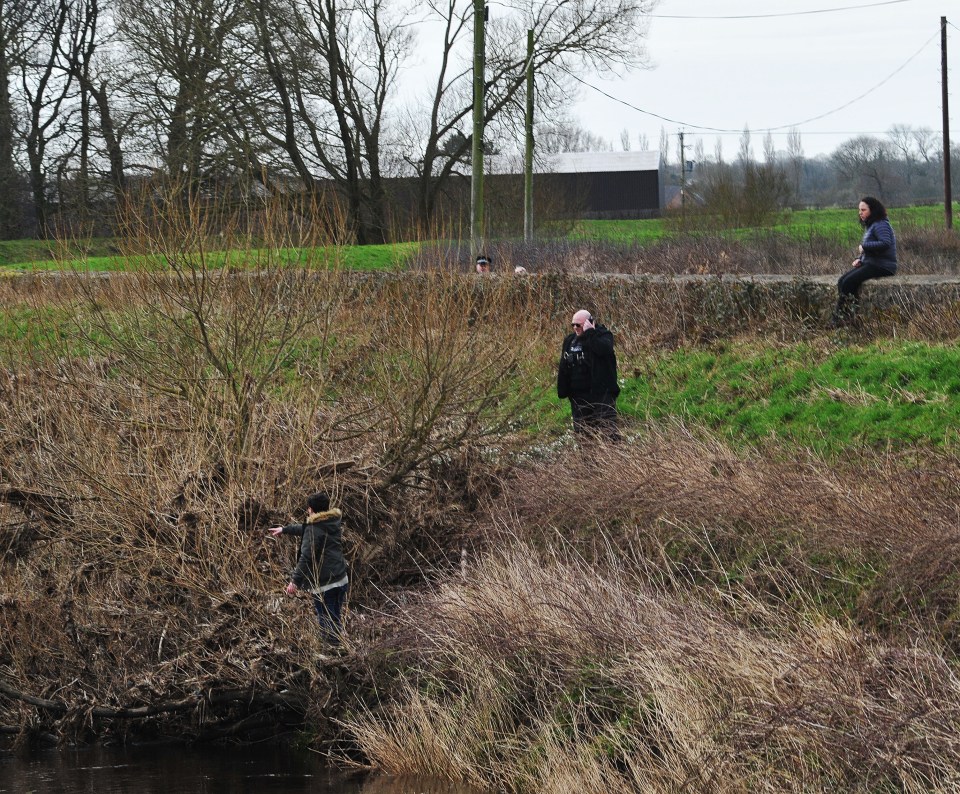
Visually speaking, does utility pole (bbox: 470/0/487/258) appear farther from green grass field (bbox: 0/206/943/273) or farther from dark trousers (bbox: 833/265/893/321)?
dark trousers (bbox: 833/265/893/321)

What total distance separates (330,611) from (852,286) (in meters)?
7.90

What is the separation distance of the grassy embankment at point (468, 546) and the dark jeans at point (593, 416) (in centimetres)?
34

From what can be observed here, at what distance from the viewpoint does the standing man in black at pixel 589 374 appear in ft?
40.0

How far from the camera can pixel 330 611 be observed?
9.03 m

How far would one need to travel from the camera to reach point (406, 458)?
11.2 metres

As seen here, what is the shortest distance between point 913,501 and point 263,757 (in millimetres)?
4894

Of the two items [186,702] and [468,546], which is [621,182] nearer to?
[468,546]

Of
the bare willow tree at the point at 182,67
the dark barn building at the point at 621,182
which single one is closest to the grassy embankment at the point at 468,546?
the bare willow tree at the point at 182,67

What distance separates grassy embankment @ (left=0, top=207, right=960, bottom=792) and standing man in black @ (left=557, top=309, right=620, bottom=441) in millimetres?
378

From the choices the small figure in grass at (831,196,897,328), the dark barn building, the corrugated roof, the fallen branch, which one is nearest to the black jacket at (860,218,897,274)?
the small figure in grass at (831,196,897,328)

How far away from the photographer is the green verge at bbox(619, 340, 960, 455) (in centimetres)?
1132

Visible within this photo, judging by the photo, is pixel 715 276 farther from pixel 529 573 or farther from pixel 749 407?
pixel 529 573

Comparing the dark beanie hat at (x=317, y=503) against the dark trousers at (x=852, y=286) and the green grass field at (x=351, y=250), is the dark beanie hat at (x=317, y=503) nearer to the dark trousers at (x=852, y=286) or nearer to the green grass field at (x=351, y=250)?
the green grass field at (x=351, y=250)

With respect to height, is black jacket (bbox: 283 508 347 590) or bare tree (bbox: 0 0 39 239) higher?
bare tree (bbox: 0 0 39 239)
